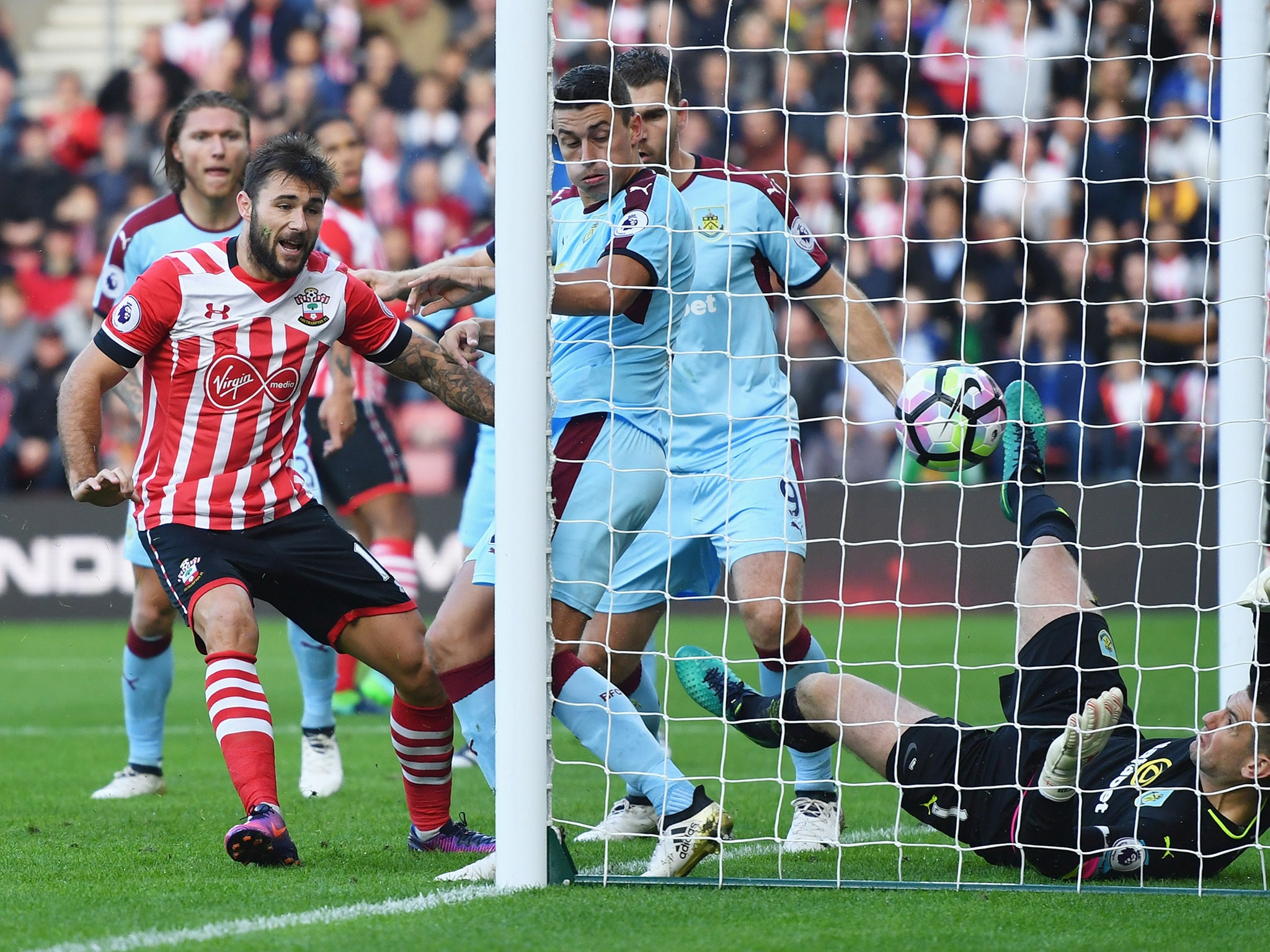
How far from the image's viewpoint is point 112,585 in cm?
1214

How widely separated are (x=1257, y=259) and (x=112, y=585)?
9.41 m

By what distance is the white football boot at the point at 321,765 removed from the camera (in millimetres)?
5734

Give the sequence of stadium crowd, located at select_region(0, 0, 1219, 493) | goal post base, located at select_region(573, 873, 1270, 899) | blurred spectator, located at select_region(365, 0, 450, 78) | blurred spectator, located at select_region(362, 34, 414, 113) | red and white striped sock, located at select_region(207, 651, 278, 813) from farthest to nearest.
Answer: blurred spectator, located at select_region(365, 0, 450, 78), blurred spectator, located at select_region(362, 34, 414, 113), stadium crowd, located at select_region(0, 0, 1219, 493), red and white striped sock, located at select_region(207, 651, 278, 813), goal post base, located at select_region(573, 873, 1270, 899)

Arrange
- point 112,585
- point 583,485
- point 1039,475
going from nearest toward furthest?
point 583,485, point 1039,475, point 112,585

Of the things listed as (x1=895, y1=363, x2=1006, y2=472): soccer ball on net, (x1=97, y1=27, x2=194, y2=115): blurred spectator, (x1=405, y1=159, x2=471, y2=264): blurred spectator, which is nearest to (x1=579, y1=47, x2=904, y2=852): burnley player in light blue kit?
(x1=895, y1=363, x2=1006, y2=472): soccer ball on net

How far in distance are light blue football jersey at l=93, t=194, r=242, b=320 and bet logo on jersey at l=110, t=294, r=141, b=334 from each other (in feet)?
5.54

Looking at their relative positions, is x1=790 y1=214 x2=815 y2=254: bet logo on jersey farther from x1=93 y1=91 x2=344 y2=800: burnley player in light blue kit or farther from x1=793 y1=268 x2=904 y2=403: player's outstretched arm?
x1=93 y1=91 x2=344 y2=800: burnley player in light blue kit

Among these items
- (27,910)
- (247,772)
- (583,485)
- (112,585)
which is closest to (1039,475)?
(583,485)

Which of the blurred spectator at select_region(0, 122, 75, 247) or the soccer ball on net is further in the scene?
the blurred spectator at select_region(0, 122, 75, 247)

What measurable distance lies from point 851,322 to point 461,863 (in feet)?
7.18

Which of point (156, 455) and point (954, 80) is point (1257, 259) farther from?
point (954, 80)

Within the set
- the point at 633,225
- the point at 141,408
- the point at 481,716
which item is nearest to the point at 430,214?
the point at 141,408

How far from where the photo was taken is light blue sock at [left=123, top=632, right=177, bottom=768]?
5.80 m

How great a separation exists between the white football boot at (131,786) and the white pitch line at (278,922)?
2363 millimetres
